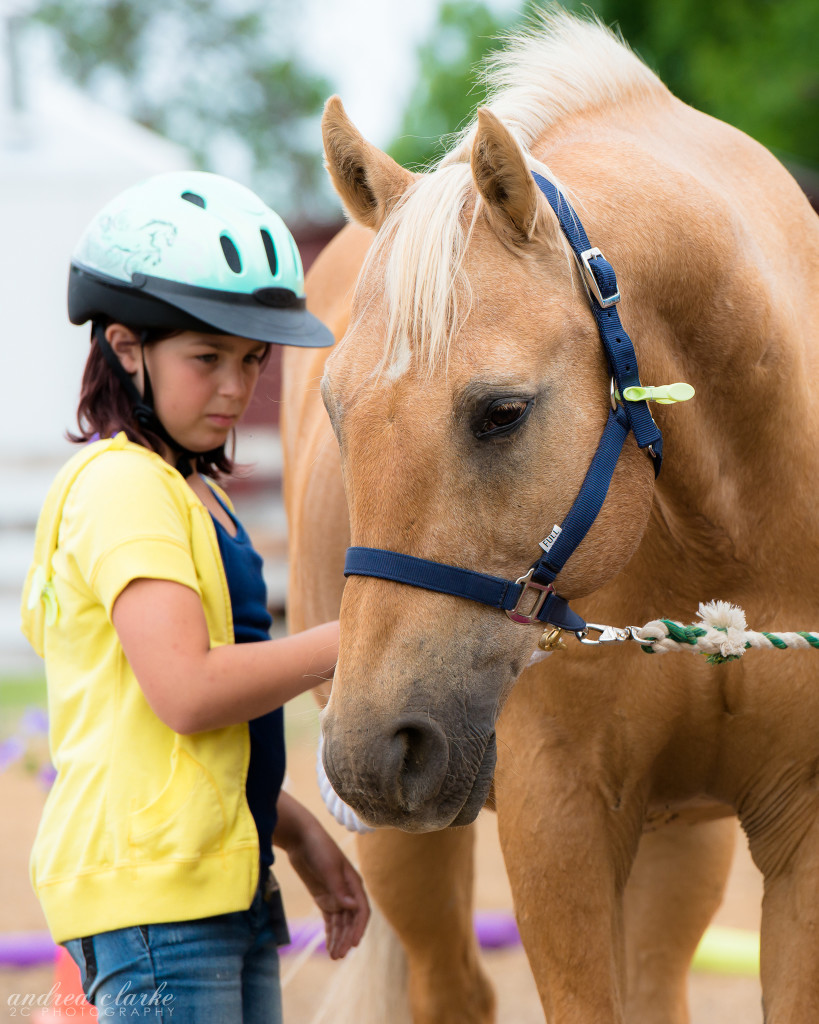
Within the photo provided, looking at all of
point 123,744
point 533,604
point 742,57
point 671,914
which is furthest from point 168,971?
point 742,57

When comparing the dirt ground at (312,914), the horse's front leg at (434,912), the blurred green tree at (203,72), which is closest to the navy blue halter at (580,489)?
the dirt ground at (312,914)

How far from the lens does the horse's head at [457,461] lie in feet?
5.04

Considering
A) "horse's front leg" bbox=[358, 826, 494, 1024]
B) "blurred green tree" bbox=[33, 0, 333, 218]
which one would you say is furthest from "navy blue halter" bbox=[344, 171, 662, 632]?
"blurred green tree" bbox=[33, 0, 333, 218]

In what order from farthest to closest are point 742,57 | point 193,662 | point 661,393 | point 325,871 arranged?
point 742,57
point 325,871
point 193,662
point 661,393

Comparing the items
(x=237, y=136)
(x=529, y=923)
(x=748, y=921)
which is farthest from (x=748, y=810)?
(x=237, y=136)

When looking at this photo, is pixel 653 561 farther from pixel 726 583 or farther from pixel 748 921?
pixel 748 921

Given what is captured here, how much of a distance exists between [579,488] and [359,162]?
658 mm

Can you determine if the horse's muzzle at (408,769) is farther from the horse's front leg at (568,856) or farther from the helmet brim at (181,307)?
the helmet brim at (181,307)

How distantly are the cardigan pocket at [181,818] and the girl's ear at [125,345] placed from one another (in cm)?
70

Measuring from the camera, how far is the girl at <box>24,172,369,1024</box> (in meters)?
1.77

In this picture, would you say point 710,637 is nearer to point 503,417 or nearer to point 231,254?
point 503,417

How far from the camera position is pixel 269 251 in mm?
2223

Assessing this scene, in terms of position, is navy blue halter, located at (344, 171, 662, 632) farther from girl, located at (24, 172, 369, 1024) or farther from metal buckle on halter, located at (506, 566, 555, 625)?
girl, located at (24, 172, 369, 1024)

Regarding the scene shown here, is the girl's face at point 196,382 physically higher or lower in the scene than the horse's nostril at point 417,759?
higher
